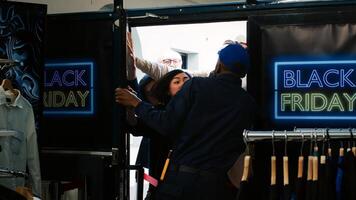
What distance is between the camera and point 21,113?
10.4ft

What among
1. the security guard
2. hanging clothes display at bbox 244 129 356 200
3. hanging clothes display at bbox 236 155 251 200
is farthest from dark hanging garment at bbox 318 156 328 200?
the security guard

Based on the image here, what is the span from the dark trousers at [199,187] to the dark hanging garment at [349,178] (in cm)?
69

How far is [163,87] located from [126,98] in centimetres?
61

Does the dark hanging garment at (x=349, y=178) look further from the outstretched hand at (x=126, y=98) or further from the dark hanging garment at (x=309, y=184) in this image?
the outstretched hand at (x=126, y=98)

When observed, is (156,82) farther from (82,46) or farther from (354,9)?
(354,9)

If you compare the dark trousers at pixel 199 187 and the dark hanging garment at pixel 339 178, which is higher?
the dark hanging garment at pixel 339 178

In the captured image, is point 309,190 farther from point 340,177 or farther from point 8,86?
point 8,86

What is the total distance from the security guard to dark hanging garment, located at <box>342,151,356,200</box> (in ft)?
2.22

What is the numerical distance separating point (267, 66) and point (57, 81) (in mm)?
1429

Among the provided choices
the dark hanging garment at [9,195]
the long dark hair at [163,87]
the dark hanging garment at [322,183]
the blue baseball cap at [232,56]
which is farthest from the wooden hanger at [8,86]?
the dark hanging garment at [322,183]

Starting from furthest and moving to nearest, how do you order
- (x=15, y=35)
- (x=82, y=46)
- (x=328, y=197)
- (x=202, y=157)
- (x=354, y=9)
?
(x=82, y=46) → (x=15, y=35) → (x=354, y=9) → (x=202, y=157) → (x=328, y=197)

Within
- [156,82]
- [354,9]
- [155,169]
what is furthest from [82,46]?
[354,9]

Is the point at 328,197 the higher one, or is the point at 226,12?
the point at 226,12

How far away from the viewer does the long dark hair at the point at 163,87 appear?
371 centimetres
